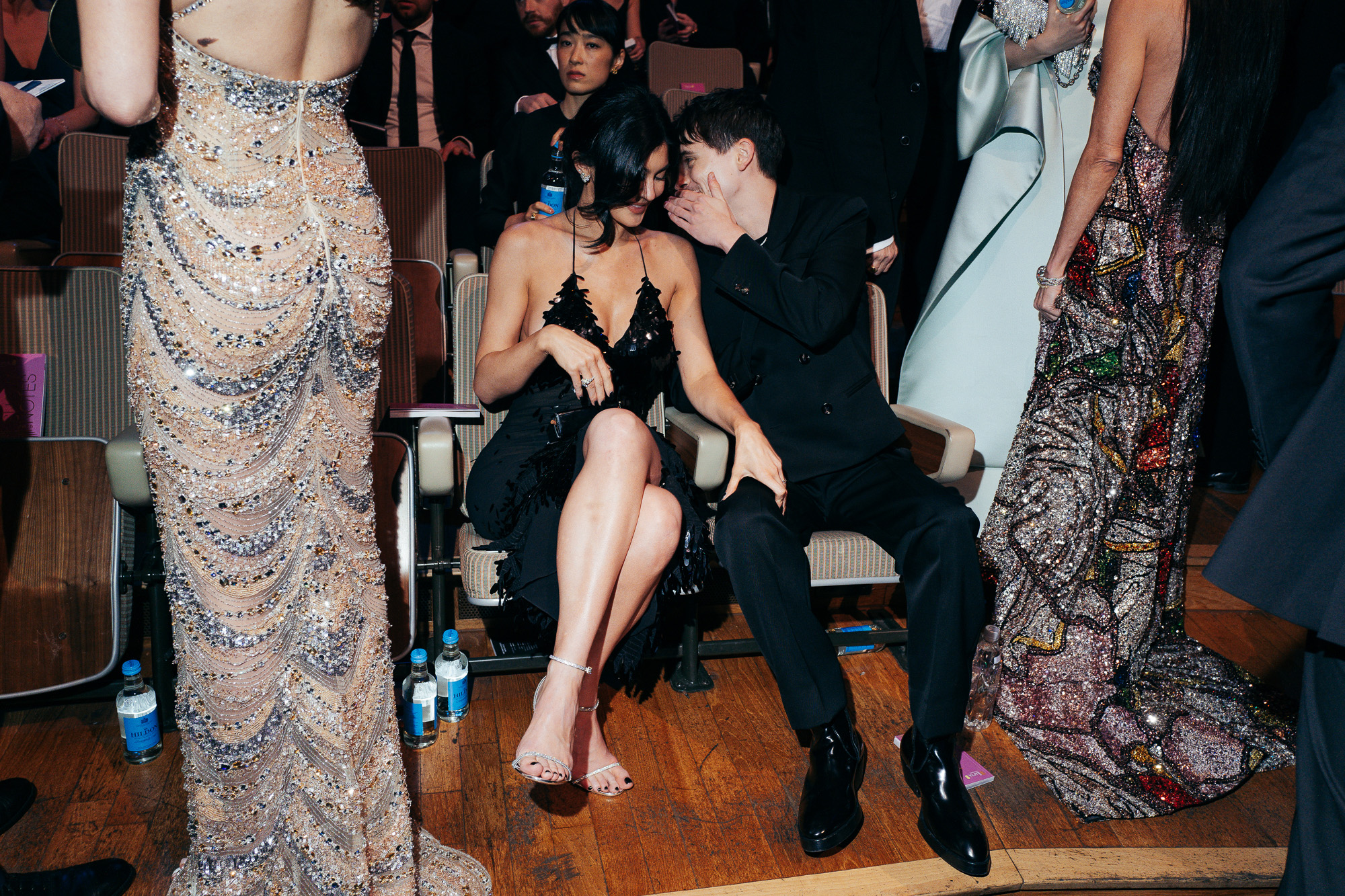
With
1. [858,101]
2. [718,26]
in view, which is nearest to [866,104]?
[858,101]

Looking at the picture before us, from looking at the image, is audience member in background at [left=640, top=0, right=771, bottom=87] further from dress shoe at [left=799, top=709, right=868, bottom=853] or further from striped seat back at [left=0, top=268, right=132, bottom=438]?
dress shoe at [left=799, top=709, right=868, bottom=853]

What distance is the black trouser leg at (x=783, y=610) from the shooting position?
193cm

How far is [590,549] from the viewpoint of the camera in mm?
1860

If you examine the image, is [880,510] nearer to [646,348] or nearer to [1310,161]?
[646,348]

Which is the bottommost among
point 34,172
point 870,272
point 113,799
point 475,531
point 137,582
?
point 113,799

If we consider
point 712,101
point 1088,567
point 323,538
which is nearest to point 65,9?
point 323,538

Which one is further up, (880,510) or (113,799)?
(880,510)

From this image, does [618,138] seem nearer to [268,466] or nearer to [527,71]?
[268,466]

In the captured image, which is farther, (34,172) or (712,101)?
(34,172)

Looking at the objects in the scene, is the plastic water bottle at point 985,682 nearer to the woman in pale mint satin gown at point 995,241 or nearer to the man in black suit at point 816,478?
the man in black suit at point 816,478

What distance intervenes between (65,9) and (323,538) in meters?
0.75

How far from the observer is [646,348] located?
7.40 feet

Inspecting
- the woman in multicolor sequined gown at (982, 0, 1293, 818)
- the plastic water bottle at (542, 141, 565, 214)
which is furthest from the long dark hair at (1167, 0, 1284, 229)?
the plastic water bottle at (542, 141, 565, 214)

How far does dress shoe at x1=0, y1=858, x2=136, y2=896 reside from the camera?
161cm
